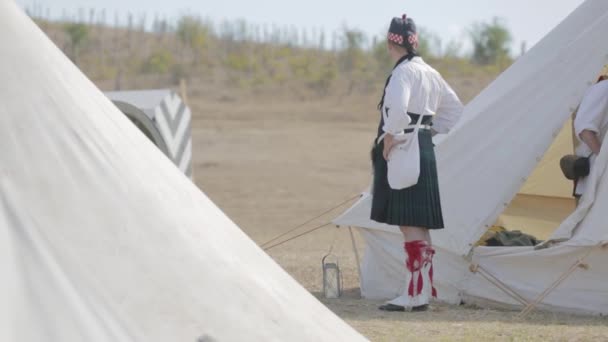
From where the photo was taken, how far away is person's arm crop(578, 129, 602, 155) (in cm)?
645

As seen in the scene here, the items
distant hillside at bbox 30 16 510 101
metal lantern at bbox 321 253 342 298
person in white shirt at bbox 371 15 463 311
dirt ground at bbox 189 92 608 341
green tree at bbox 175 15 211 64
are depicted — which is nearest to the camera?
dirt ground at bbox 189 92 608 341

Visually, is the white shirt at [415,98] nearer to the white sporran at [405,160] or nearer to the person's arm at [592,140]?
the white sporran at [405,160]

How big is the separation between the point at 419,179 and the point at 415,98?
1.43 ft

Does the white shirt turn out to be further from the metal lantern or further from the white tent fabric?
the white tent fabric

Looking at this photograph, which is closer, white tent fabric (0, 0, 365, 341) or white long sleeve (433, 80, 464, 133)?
white tent fabric (0, 0, 365, 341)

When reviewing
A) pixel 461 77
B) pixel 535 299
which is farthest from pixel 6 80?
pixel 461 77

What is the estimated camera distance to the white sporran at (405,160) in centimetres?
616

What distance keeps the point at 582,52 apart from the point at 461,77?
25679mm

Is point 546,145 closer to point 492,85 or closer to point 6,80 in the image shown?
point 492,85

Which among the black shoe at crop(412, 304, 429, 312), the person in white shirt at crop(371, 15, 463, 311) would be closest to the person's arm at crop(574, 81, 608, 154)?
the person in white shirt at crop(371, 15, 463, 311)

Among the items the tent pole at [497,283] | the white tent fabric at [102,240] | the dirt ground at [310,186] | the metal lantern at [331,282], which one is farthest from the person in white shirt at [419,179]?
the white tent fabric at [102,240]

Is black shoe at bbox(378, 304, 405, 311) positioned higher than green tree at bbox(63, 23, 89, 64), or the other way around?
black shoe at bbox(378, 304, 405, 311)

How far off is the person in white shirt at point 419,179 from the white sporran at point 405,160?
3 cm

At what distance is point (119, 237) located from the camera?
3.32 meters
